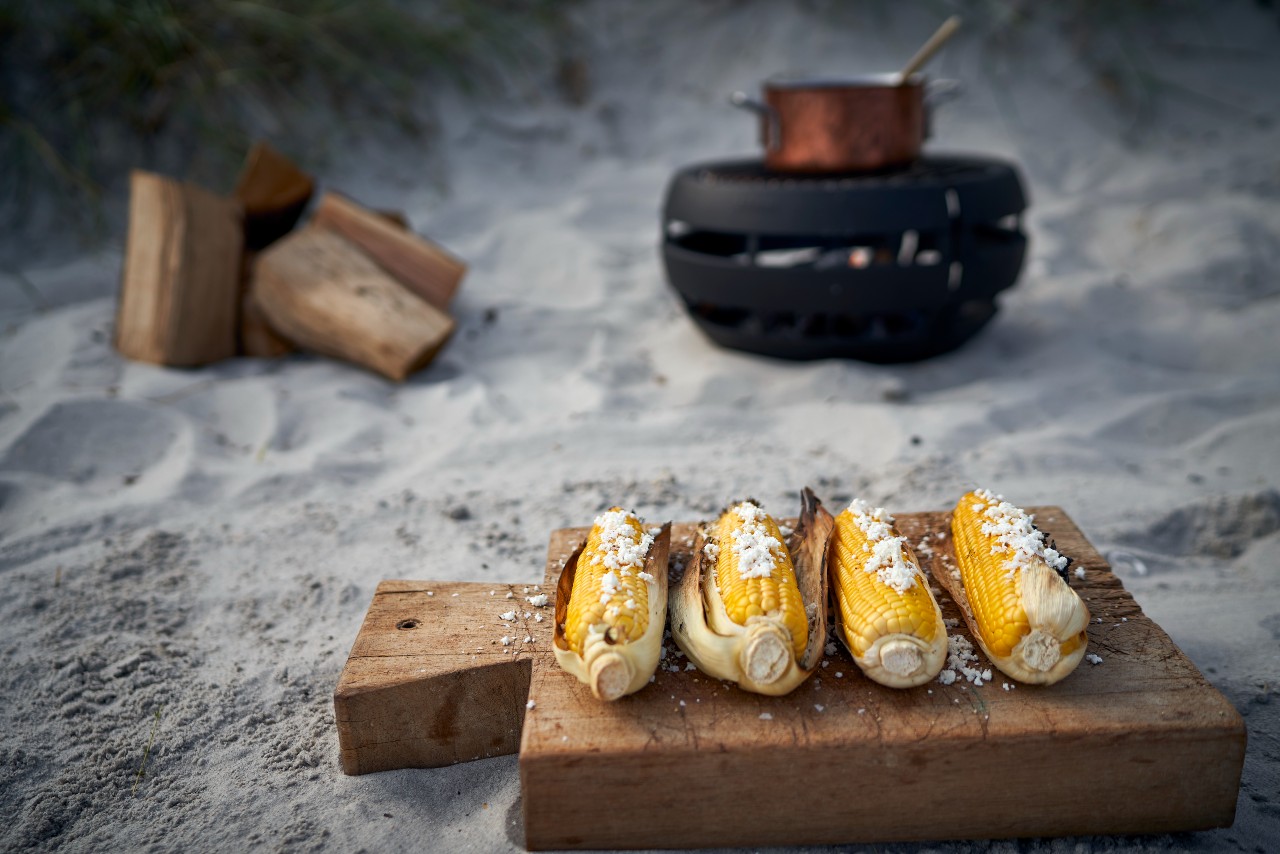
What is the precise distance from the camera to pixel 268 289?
4.02 m

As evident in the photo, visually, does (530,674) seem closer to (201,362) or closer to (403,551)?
(403,551)

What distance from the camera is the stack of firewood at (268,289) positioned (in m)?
3.89

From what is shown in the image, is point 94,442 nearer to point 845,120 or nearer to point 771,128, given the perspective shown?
point 771,128

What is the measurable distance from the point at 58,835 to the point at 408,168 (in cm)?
461

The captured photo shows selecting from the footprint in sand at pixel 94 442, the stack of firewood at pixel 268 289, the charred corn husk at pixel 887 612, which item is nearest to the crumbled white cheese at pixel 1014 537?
the charred corn husk at pixel 887 612

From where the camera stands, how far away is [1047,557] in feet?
6.02

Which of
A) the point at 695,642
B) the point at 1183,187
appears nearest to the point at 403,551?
the point at 695,642

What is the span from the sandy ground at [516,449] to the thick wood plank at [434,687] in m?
0.06

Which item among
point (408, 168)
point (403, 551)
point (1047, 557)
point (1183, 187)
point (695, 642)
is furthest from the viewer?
point (408, 168)

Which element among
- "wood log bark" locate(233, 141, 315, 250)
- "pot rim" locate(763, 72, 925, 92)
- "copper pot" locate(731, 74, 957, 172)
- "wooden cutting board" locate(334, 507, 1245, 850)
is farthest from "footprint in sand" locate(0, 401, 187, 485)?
"pot rim" locate(763, 72, 925, 92)

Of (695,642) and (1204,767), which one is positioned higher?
(695,642)

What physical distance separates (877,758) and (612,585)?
523 millimetres

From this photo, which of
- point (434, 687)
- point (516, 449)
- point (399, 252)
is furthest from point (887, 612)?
point (399, 252)

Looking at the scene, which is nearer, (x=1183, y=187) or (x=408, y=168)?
(x=1183, y=187)
